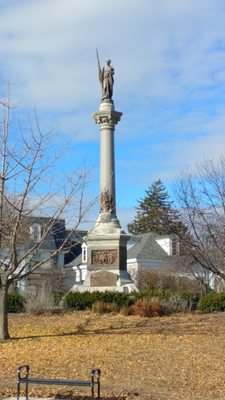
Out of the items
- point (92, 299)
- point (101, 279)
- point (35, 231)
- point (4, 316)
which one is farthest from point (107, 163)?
point (4, 316)

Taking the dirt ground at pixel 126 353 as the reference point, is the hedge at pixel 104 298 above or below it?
above

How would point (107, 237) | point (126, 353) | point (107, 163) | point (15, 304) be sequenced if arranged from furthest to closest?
point (107, 163), point (107, 237), point (15, 304), point (126, 353)

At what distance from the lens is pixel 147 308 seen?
676 inches

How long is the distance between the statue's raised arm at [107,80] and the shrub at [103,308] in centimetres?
1014

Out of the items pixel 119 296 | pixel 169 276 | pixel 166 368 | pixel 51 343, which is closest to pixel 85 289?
pixel 119 296

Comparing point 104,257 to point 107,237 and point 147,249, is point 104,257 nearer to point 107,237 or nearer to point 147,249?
point 107,237

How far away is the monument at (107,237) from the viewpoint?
2298 cm

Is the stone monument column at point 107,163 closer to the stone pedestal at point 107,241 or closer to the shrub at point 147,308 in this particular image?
the stone pedestal at point 107,241

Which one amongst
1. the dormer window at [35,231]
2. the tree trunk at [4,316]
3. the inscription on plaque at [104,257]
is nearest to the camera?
the tree trunk at [4,316]

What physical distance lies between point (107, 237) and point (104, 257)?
78 cm

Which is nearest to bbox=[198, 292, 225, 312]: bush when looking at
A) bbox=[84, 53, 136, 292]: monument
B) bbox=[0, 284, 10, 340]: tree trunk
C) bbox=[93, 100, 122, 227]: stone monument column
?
bbox=[84, 53, 136, 292]: monument

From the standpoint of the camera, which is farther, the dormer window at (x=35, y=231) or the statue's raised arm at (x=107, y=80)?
the statue's raised arm at (x=107, y=80)

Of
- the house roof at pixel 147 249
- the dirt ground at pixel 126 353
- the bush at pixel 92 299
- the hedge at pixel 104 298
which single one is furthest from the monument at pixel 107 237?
the house roof at pixel 147 249

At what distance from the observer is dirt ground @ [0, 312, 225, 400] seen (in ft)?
28.4
